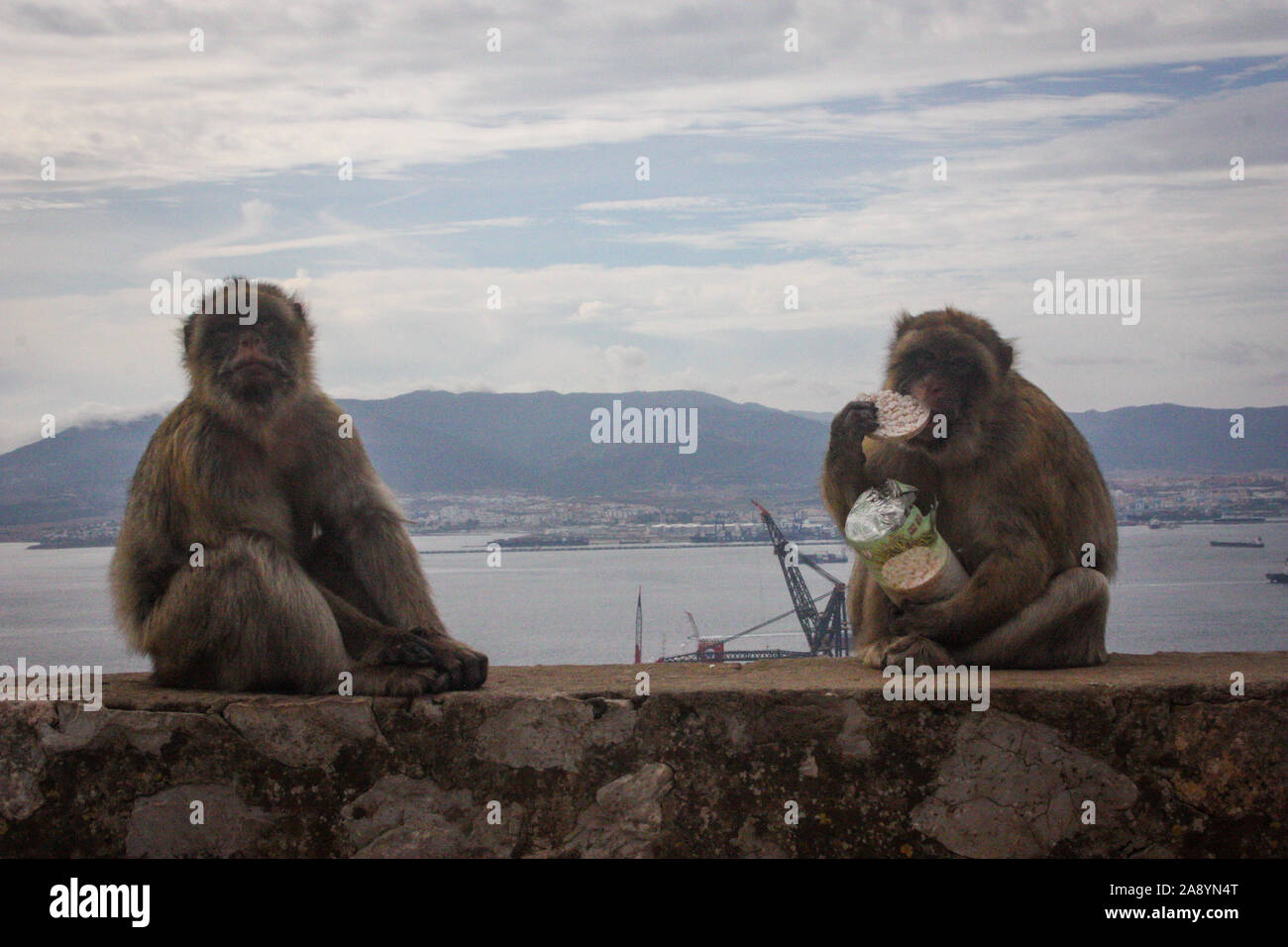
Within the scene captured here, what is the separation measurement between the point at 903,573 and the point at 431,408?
12.5m

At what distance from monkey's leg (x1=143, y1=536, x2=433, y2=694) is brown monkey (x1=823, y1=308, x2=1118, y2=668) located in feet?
5.45

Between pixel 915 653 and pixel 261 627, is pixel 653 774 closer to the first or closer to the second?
pixel 915 653

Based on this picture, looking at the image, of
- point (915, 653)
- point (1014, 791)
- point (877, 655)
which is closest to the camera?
point (1014, 791)

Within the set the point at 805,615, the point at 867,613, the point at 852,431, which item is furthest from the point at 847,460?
the point at 805,615

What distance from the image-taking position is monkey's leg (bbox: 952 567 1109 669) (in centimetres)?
415

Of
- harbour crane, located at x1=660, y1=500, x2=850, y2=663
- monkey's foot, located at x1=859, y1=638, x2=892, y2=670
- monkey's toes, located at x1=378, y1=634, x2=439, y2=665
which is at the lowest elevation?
harbour crane, located at x1=660, y1=500, x2=850, y2=663

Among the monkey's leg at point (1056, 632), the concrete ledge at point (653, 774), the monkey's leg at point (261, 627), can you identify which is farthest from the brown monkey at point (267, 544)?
the monkey's leg at point (1056, 632)

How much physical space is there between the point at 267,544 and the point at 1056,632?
2.63 m

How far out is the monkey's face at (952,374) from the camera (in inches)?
169

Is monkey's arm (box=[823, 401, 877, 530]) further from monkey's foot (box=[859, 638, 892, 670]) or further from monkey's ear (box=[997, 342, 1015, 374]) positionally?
monkey's ear (box=[997, 342, 1015, 374])

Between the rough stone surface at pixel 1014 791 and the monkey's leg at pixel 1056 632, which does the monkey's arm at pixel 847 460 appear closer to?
the monkey's leg at pixel 1056 632

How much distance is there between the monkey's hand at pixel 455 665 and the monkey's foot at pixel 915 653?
1334 mm

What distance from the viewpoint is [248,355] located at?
4.09m

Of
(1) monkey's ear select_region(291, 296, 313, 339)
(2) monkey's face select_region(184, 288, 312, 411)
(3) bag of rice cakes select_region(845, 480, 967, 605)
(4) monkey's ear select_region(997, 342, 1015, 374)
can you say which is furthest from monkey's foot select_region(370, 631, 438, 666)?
(4) monkey's ear select_region(997, 342, 1015, 374)
